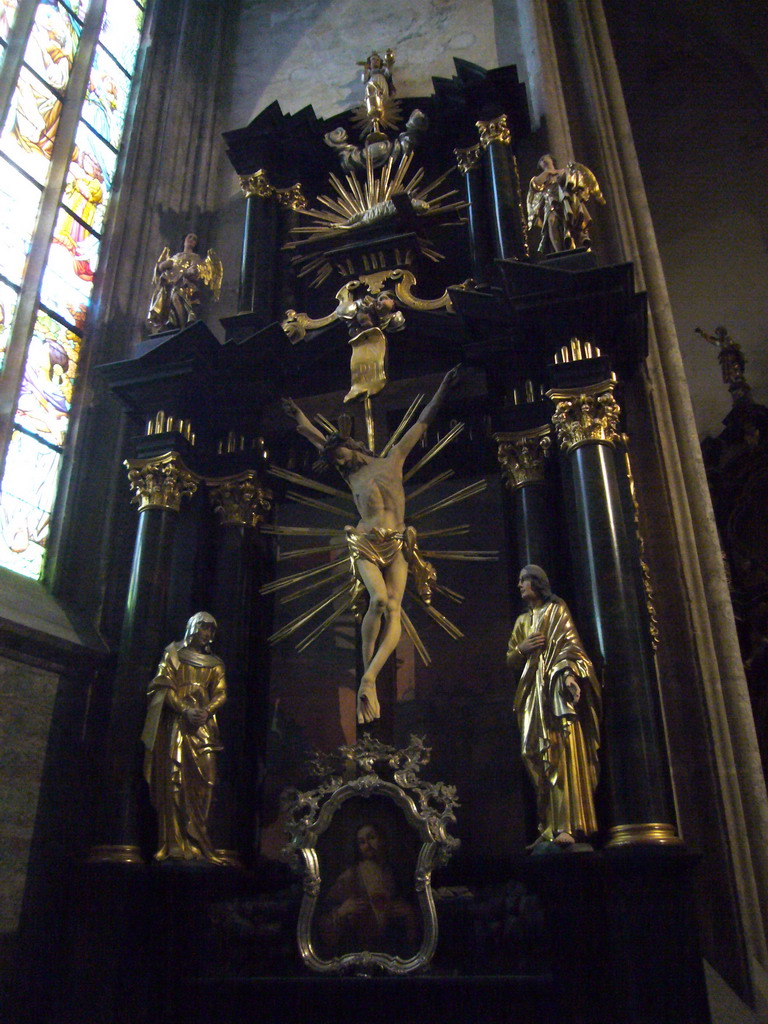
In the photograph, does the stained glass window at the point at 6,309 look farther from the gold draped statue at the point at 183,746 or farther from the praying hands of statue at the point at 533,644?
the praying hands of statue at the point at 533,644

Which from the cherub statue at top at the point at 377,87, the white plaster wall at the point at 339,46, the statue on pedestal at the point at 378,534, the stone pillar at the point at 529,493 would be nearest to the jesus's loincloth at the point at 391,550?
the statue on pedestal at the point at 378,534

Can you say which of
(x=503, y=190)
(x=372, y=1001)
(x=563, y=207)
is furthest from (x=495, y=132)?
(x=372, y=1001)

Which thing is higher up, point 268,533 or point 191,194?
point 191,194

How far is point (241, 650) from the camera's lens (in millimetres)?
6438

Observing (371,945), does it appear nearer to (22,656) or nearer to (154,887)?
(154,887)

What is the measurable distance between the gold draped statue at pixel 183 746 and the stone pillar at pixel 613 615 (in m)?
2.36

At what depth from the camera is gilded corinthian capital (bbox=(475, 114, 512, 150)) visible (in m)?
8.04

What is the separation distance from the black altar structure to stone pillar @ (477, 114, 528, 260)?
1.1 inches

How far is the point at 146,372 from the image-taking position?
7.09 metres

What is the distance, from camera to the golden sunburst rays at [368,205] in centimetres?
793

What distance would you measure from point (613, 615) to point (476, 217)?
12.6 ft

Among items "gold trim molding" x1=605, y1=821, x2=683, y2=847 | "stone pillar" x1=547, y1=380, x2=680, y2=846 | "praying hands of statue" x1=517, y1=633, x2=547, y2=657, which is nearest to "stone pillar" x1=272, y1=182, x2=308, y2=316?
"stone pillar" x1=547, y1=380, x2=680, y2=846

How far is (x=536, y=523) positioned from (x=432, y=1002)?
2842mm

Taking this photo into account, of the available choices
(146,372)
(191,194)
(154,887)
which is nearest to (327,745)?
(154,887)
